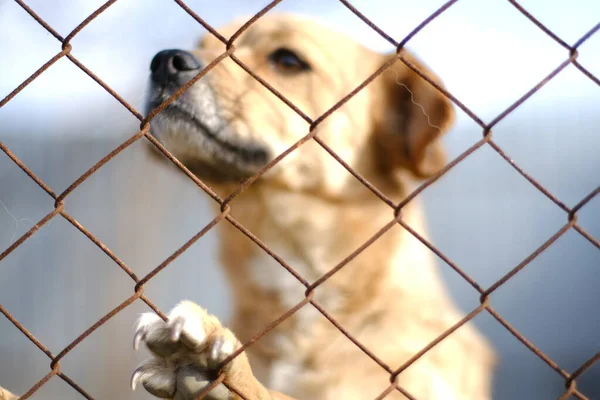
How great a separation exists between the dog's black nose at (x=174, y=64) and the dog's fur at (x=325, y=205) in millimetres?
14

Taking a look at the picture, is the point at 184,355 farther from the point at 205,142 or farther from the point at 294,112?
the point at 294,112

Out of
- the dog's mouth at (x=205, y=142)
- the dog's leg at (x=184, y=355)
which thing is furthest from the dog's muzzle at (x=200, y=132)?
the dog's leg at (x=184, y=355)

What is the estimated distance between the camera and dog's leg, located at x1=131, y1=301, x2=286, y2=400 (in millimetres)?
→ 1265

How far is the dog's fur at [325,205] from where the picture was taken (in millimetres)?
2010

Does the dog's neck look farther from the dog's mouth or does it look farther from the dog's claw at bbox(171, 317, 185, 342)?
the dog's claw at bbox(171, 317, 185, 342)

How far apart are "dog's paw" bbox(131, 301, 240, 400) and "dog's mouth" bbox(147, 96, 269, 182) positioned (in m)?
0.76

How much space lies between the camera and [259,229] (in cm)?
232

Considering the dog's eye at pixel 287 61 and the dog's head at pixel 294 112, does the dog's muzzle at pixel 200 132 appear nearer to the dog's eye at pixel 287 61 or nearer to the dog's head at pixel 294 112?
the dog's head at pixel 294 112

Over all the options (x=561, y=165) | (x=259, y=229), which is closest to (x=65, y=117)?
(x=259, y=229)

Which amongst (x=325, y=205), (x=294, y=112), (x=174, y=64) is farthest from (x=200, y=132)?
(x=325, y=205)

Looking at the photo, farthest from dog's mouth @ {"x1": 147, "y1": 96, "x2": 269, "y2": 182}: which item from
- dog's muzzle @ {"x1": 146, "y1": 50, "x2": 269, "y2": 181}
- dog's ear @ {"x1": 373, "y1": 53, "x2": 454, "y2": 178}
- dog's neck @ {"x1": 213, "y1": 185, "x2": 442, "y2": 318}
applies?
dog's ear @ {"x1": 373, "y1": 53, "x2": 454, "y2": 178}

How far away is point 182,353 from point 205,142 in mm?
823

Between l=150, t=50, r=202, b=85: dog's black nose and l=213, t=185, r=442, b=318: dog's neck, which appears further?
l=213, t=185, r=442, b=318: dog's neck

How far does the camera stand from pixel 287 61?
2215 mm
